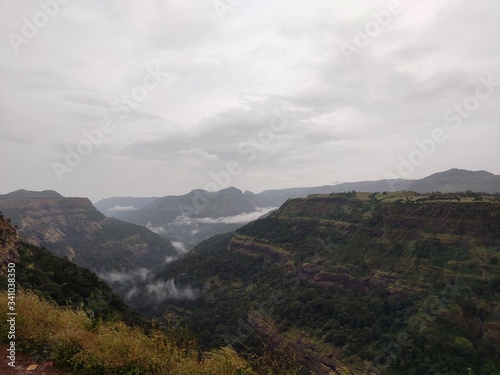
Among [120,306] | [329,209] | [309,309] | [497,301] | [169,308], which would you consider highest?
[329,209]

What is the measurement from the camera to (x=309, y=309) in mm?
88688

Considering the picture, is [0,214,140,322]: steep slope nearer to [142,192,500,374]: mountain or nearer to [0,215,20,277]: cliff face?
[0,215,20,277]: cliff face

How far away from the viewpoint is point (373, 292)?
86438mm

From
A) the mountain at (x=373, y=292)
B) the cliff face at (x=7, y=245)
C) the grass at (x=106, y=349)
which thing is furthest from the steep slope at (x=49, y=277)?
the grass at (x=106, y=349)

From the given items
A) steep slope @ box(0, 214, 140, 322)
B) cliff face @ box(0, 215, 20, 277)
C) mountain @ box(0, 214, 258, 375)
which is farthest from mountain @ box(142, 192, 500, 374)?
cliff face @ box(0, 215, 20, 277)

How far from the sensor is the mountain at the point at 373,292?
62312 mm

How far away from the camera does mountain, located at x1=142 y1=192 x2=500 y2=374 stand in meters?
62.3

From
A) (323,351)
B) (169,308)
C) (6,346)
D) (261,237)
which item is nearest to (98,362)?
(6,346)

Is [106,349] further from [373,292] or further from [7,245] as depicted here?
[373,292]

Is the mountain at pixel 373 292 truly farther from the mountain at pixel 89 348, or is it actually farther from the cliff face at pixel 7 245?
the cliff face at pixel 7 245

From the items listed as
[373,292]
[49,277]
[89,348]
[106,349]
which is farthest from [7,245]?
[373,292]

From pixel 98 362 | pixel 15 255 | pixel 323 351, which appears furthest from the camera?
pixel 323 351

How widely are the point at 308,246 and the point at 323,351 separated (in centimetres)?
5565

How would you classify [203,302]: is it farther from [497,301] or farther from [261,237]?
[497,301]
